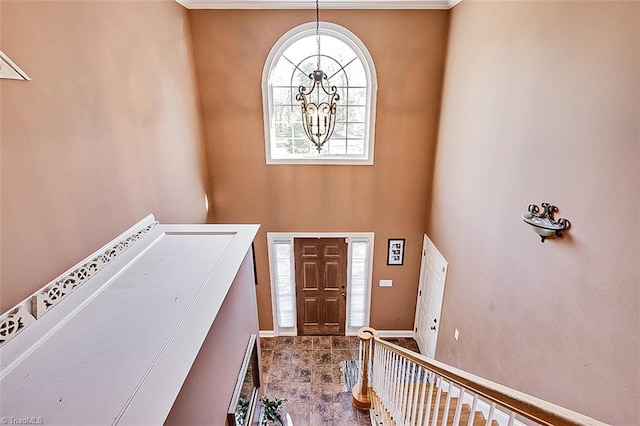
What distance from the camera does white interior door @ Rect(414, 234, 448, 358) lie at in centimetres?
461

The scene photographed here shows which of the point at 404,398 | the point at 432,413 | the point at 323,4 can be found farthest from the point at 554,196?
the point at 323,4

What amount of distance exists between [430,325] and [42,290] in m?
4.83

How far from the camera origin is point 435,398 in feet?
9.62

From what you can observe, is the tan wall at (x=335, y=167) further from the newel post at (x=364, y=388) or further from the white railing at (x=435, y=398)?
the white railing at (x=435, y=398)

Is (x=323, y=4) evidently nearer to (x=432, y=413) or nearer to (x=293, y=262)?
(x=293, y=262)

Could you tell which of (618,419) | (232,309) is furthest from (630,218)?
(232,309)

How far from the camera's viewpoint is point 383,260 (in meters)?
5.46

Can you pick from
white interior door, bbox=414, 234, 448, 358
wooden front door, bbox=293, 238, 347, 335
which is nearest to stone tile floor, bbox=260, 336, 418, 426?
wooden front door, bbox=293, 238, 347, 335

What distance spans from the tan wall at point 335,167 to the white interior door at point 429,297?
205mm

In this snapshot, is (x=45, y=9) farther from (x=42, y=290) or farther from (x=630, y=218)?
(x=630, y=218)

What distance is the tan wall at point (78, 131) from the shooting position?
1674 mm

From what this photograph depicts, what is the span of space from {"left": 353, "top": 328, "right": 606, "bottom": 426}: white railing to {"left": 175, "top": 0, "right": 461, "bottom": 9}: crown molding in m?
4.16

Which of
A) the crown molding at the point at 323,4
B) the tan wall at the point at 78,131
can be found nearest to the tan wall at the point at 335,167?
the crown molding at the point at 323,4

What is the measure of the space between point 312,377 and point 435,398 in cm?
251
